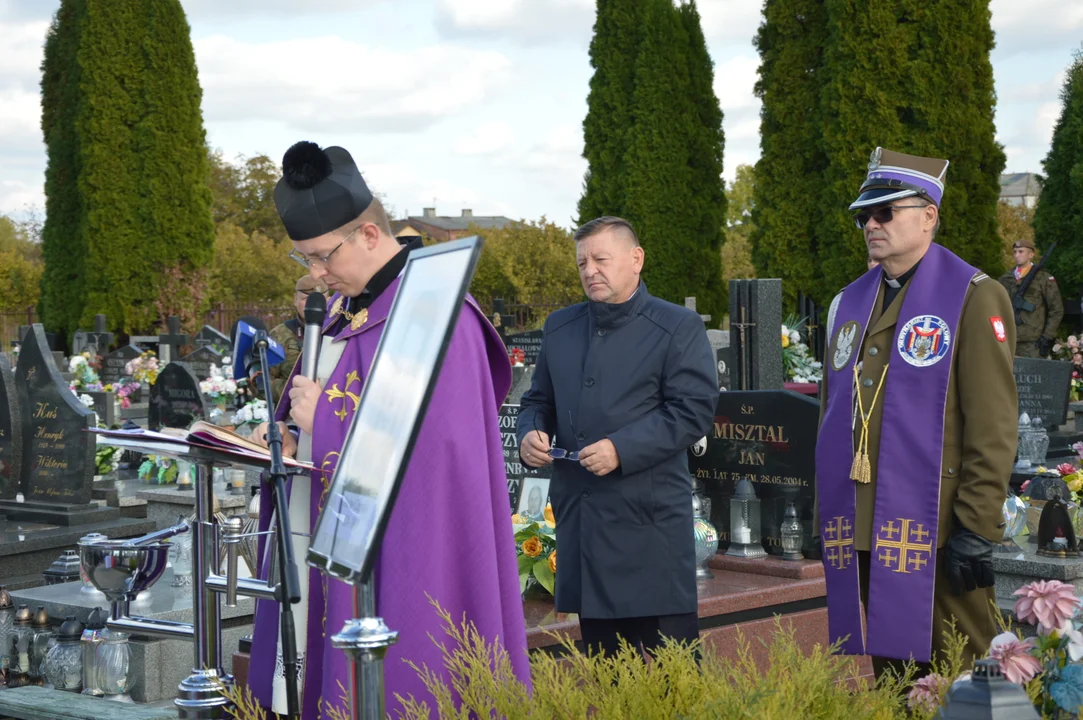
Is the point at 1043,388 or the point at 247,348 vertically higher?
the point at 247,348

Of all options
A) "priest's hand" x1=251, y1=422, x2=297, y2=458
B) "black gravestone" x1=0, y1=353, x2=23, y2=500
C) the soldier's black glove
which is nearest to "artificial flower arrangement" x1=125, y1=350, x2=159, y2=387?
"black gravestone" x1=0, y1=353, x2=23, y2=500

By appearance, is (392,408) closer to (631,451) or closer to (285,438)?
(285,438)

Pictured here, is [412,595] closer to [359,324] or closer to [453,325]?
[359,324]

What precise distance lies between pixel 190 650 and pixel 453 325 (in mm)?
4314

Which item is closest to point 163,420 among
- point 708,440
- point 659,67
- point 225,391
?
point 225,391

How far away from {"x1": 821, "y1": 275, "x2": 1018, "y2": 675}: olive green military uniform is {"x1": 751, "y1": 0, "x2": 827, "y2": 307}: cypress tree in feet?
50.4

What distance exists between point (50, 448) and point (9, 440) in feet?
1.38

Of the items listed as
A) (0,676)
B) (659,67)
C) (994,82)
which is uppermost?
(659,67)

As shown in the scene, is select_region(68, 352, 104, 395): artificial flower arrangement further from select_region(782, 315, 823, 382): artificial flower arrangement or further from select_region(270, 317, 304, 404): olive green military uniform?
select_region(782, 315, 823, 382): artificial flower arrangement

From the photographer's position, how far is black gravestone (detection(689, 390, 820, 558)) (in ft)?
20.3

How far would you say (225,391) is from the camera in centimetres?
1202

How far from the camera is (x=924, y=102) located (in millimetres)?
17312

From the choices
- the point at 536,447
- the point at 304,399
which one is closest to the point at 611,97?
the point at 536,447

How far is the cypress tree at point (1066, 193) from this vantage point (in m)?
19.5
